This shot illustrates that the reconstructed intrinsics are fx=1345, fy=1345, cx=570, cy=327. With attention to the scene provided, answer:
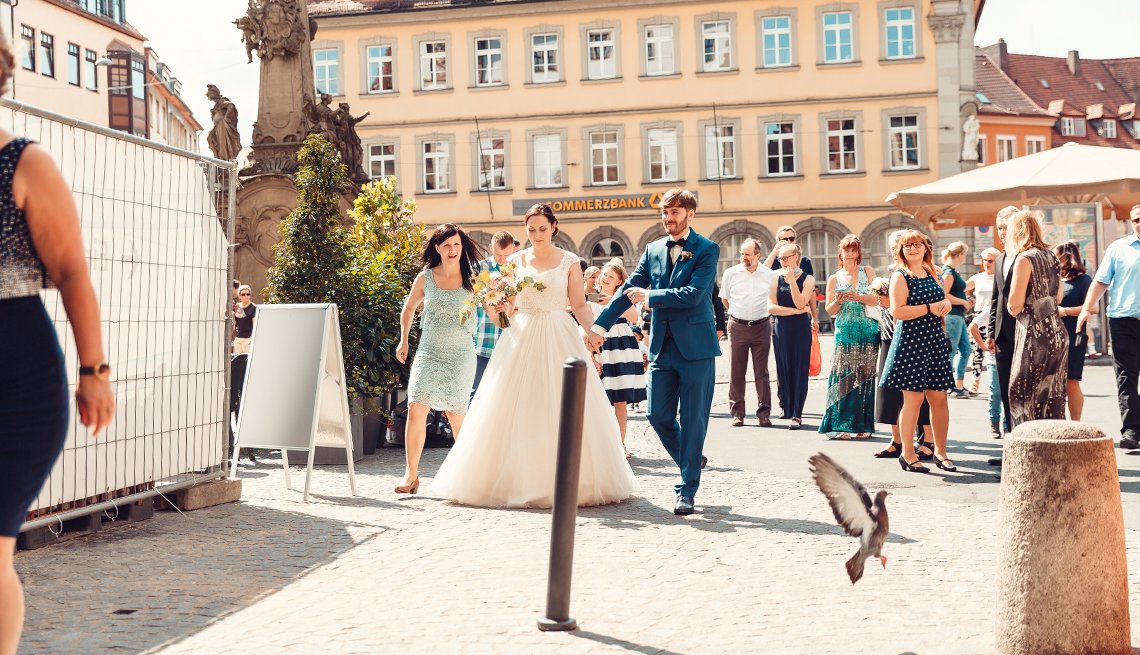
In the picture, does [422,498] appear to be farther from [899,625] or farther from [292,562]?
[899,625]

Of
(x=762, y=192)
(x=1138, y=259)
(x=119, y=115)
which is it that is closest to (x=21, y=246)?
(x=1138, y=259)

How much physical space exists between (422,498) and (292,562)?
95.6 inches

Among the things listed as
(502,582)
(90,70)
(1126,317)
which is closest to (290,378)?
(502,582)

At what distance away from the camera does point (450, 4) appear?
47844 mm

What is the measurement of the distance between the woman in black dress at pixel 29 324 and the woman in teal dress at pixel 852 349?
9.48 m

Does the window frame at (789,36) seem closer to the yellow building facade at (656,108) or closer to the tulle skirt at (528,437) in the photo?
the yellow building facade at (656,108)

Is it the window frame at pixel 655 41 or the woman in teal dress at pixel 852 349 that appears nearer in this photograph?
the woman in teal dress at pixel 852 349

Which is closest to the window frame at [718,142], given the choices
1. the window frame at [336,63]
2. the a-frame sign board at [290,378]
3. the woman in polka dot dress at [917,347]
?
the window frame at [336,63]

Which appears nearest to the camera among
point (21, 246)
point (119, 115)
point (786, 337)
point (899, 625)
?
point (21, 246)

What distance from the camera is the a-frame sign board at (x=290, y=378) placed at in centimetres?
909

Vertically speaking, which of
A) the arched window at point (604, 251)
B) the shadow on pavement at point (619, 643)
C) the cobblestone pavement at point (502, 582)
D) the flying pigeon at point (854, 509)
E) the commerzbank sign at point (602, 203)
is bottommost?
the shadow on pavement at point (619, 643)

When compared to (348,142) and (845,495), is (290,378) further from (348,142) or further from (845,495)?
(348,142)

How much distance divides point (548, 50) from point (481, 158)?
448 cm

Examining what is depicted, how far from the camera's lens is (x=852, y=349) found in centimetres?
1245
